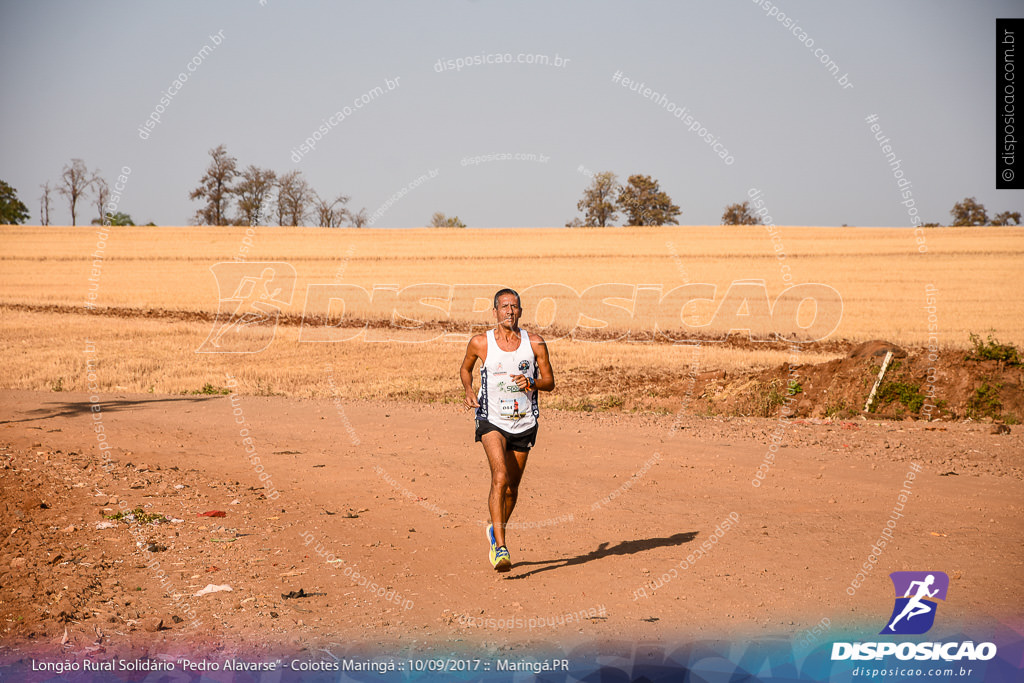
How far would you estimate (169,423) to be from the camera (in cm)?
1302

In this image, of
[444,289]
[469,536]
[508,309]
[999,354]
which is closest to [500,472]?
[508,309]

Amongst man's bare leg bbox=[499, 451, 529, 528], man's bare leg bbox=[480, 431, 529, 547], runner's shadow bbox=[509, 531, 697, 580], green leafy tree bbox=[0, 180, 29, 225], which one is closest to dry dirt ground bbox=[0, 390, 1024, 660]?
runner's shadow bbox=[509, 531, 697, 580]

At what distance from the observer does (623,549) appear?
7008 millimetres

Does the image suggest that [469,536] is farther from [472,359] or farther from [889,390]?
[889,390]

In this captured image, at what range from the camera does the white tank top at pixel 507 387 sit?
6129 millimetres

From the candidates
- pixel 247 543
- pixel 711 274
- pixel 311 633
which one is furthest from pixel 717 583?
pixel 711 274

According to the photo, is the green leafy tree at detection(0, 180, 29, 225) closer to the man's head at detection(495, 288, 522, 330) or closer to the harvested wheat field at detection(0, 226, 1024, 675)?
the harvested wheat field at detection(0, 226, 1024, 675)

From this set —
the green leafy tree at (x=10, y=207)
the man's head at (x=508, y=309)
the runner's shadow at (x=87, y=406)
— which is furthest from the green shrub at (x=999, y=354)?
the green leafy tree at (x=10, y=207)

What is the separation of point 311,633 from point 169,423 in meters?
8.93

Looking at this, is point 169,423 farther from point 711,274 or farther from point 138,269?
point 138,269

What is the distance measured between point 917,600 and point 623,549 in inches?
90.1

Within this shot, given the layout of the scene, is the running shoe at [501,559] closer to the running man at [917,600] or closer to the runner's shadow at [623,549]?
the runner's shadow at [623,549]

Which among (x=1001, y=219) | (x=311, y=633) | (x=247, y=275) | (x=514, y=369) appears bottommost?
(x=311, y=633)

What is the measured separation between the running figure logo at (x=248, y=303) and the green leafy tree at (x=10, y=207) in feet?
189
